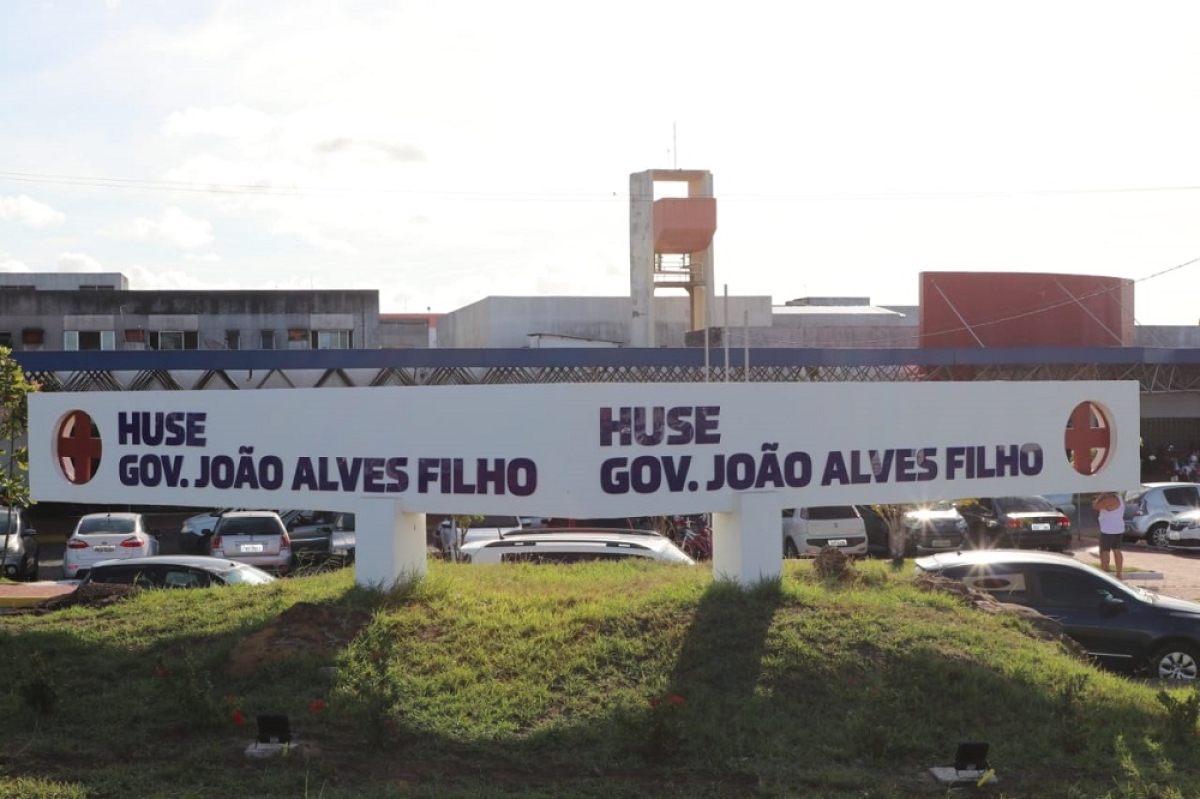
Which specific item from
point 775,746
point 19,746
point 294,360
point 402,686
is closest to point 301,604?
point 402,686

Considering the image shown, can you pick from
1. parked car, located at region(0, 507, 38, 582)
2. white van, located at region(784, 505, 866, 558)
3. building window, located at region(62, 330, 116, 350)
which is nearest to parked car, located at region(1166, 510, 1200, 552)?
white van, located at region(784, 505, 866, 558)

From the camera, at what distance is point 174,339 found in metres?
42.1

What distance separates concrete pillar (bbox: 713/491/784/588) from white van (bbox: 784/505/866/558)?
11102mm

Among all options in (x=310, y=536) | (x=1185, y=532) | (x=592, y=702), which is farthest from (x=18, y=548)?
(x=1185, y=532)

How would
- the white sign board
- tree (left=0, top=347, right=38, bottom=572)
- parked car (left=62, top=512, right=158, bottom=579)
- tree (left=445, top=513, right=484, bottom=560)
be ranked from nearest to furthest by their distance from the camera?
the white sign board, tree (left=0, top=347, right=38, bottom=572), tree (left=445, top=513, right=484, bottom=560), parked car (left=62, top=512, right=158, bottom=579)

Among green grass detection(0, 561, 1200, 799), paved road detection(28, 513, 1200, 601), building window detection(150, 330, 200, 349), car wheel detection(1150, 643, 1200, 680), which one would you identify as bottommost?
paved road detection(28, 513, 1200, 601)

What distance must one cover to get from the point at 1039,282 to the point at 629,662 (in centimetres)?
3293

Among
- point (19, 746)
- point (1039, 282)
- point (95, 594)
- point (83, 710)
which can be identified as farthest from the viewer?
point (1039, 282)

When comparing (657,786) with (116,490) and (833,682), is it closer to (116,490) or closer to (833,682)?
(833,682)

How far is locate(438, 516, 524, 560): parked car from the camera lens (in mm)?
19531

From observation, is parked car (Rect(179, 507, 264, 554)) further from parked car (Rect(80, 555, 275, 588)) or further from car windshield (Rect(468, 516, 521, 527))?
parked car (Rect(80, 555, 275, 588))

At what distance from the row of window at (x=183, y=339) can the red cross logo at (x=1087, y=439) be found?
33037 millimetres

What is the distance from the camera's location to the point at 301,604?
11.4m

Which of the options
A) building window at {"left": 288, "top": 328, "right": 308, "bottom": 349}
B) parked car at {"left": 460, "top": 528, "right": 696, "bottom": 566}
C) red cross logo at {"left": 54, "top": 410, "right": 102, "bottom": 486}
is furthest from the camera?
building window at {"left": 288, "top": 328, "right": 308, "bottom": 349}
